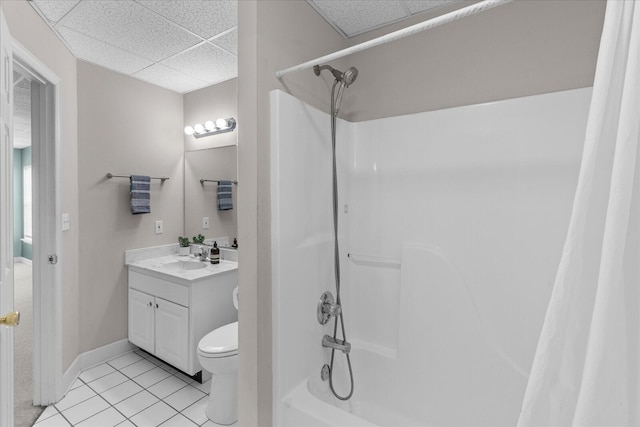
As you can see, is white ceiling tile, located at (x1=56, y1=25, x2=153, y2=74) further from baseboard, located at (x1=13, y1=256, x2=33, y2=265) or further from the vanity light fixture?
baseboard, located at (x1=13, y1=256, x2=33, y2=265)

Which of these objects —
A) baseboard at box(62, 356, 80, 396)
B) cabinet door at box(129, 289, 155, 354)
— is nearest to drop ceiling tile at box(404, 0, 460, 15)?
cabinet door at box(129, 289, 155, 354)

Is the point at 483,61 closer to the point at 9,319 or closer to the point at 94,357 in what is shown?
the point at 9,319

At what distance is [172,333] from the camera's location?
233 centimetres

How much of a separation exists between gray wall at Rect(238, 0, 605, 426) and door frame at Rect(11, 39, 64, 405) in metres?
1.53

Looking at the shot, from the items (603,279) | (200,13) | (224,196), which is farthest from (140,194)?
(603,279)

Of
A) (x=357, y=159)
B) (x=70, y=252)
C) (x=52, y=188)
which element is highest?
(x=357, y=159)

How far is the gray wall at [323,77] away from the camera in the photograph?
4.36ft

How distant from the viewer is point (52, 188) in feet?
6.80

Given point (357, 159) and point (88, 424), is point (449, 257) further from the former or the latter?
point (88, 424)

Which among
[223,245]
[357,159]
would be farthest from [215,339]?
[357,159]

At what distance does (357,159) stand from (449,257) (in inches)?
29.2

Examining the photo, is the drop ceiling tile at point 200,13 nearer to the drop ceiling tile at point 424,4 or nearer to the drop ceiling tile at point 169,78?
the drop ceiling tile at point 169,78

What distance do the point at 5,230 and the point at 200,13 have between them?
4.74 ft

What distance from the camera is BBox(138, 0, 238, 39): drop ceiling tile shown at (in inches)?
68.5
